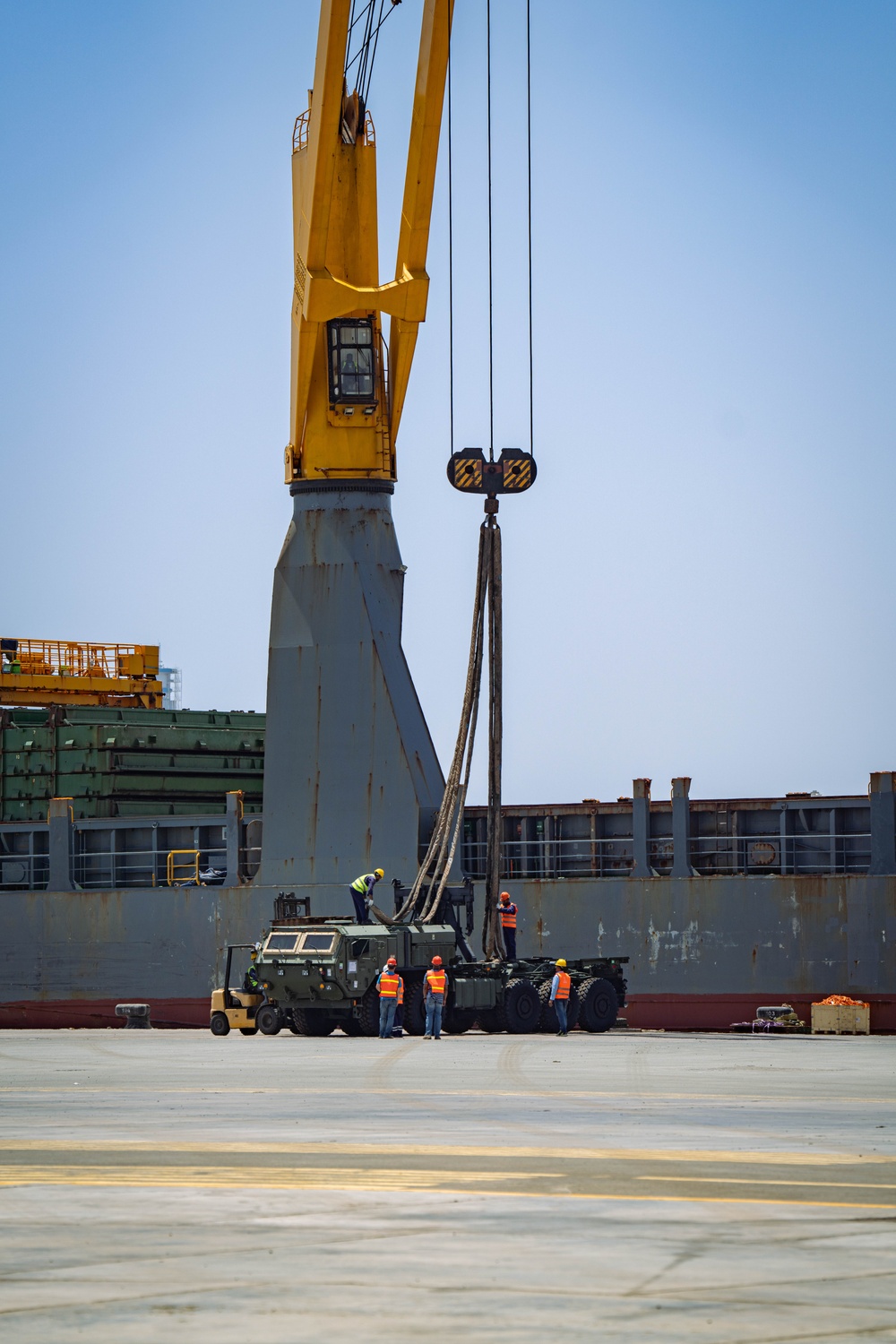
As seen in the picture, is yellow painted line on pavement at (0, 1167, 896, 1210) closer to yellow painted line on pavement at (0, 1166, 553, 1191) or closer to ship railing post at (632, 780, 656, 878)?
yellow painted line on pavement at (0, 1166, 553, 1191)

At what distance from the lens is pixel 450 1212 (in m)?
7.18

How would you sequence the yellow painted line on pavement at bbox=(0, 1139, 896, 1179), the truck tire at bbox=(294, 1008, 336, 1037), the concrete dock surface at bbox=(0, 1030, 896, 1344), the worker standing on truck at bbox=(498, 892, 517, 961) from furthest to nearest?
1. the worker standing on truck at bbox=(498, 892, 517, 961)
2. the truck tire at bbox=(294, 1008, 336, 1037)
3. the yellow painted line on pavement at bbox=(0, 1139, 896, 1179)
4. the concrete dock surface at bbox=(0, 1030, 896, 1344)

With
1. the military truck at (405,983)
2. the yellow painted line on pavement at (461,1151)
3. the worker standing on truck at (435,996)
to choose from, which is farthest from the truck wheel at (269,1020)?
the yellow painted line on pavement at (461,1151)

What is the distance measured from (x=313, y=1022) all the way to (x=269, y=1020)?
864 mm

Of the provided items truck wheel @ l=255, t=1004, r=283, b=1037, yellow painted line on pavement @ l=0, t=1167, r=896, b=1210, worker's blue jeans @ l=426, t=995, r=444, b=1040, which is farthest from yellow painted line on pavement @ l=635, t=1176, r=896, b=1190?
truck wheel @ l=255, t=1004, r=283, b=1037

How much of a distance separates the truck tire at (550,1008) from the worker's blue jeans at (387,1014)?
2.96 meters

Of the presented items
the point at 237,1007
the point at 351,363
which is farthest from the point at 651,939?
the point at 351,363

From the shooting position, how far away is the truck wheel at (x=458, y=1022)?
26047 mm

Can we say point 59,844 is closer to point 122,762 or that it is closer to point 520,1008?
point 122,762

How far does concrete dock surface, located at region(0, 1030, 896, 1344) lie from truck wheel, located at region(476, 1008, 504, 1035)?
11298 mm

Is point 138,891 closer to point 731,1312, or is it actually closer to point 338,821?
point 338,821

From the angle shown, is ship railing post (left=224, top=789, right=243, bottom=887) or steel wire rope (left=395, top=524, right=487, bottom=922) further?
ship railing post (left=224, top=789, right=243, bottom=887)

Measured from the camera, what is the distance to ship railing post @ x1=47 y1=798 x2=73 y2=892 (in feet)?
126

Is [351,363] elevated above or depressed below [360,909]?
above
